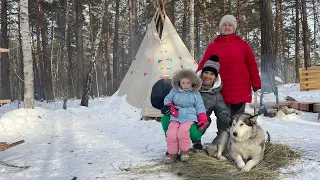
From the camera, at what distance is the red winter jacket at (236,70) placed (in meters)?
3.80

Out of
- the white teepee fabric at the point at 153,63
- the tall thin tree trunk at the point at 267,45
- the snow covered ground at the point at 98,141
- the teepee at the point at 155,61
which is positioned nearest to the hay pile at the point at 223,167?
the snow covered ground at the point at 98,141

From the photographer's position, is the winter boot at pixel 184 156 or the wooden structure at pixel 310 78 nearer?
the winter boot at pixel 184 156

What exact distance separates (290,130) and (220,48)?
2.57 metres

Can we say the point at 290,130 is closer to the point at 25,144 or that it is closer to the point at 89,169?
the point at 89,169

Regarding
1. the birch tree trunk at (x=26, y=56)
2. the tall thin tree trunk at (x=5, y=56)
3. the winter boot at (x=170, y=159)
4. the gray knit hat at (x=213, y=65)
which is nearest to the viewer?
the winter boot at (x=170, y=159)

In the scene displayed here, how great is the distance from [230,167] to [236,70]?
4.48 ft

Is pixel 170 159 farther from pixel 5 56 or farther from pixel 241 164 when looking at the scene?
pixel 5 56

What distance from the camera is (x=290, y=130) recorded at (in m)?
5.36

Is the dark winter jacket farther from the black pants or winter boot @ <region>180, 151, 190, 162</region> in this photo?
winter boot @ <region>180, 151, 190, 162</region>

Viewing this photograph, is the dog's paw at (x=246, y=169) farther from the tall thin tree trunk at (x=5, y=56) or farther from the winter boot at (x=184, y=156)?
the tall thin tree trunk at (x=5, y=56)

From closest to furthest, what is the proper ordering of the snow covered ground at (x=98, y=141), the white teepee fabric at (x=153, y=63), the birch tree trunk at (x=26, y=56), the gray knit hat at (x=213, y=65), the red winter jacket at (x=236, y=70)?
the snow covered ground at (x=98, y=141) → the gray knit hat at (x=213, y=65) → the red winter jacket at (x=236, y=70) → the birch tree trunk at (x=26, y=56) → the white teepee fabric at (x=153, y=63)

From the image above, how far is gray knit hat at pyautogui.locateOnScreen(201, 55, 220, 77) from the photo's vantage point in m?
3.65

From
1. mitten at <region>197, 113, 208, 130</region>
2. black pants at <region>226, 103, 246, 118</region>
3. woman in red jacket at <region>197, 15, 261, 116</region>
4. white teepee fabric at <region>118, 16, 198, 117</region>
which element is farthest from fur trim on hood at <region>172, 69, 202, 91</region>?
white teepee fabric at <region>118, 16, 198, 117</region>

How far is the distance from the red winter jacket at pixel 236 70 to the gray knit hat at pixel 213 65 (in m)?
0.20
